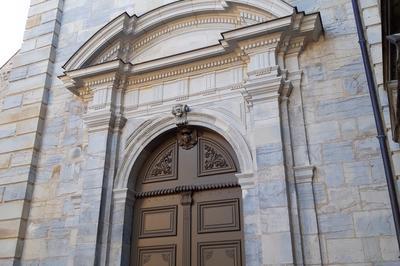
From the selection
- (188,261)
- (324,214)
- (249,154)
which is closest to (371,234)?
(324,214)

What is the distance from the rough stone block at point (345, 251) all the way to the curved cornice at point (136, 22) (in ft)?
10.8

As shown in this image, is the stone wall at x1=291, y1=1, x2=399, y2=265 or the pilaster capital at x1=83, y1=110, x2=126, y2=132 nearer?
the stone wall at x1=291, y1=1, x2=399, y2=265

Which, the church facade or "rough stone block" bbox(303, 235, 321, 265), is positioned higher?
the church facade

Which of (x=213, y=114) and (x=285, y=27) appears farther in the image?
(x=213, y=114)

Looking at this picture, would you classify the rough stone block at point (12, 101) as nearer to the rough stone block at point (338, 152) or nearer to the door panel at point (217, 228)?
the door panel at point (217, 228)

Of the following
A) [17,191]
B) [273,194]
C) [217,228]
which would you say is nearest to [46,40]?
[17,191]

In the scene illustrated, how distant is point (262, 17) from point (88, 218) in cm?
351

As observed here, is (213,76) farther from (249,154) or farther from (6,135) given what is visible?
(6,135)

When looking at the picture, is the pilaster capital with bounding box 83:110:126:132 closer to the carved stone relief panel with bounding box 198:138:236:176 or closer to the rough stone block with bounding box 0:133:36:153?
the rough stone block with bounding box 0:133:36:153

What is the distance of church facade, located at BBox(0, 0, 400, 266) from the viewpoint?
4.55m

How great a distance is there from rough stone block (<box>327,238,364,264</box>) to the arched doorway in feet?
3.52

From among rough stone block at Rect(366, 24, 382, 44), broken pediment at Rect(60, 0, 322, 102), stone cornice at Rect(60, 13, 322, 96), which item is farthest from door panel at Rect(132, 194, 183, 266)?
rough stone block at Rect(366, 24, 382, 44)

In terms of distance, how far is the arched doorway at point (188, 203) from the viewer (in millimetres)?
5156

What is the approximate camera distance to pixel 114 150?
19.6ft
